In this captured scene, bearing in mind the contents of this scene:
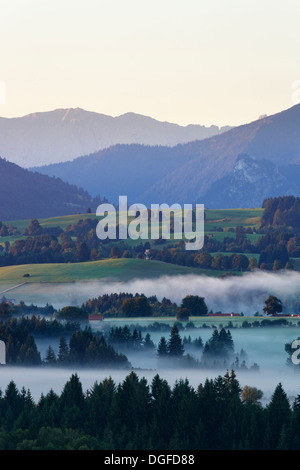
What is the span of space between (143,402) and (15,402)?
1820cm

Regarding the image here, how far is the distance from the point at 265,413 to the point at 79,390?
2644 cm

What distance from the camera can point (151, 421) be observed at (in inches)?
5856

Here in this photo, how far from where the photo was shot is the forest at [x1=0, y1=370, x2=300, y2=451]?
454 ft

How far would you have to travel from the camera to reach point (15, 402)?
524 ft

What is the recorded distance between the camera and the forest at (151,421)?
13825cm
